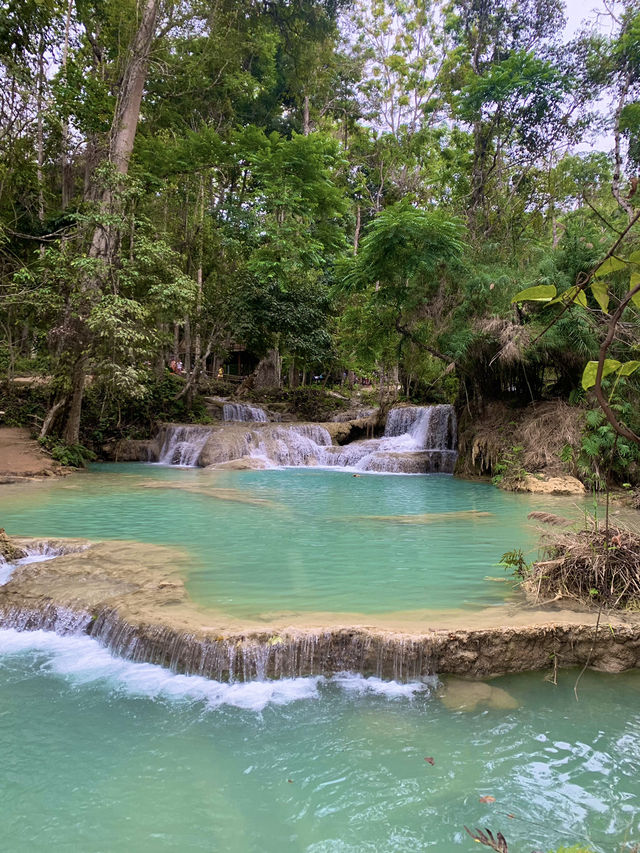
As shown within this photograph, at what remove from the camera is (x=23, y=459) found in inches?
516

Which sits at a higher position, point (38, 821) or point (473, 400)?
point (473, 400)

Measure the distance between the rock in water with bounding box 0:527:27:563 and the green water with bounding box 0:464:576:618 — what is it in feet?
3.32

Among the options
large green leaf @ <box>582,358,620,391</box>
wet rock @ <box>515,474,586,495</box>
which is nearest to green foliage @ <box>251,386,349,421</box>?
wet rock @ <box>515,474,586,495</box>

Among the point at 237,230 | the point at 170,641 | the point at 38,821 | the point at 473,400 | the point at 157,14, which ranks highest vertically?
the point at 157,14

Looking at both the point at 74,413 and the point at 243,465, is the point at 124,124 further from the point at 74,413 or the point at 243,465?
the point at 243,465

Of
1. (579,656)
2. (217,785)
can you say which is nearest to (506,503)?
(579,656)

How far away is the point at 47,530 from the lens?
7.33 m

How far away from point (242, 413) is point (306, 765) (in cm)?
1800

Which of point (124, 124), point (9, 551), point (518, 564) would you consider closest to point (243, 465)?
point (124, 124)

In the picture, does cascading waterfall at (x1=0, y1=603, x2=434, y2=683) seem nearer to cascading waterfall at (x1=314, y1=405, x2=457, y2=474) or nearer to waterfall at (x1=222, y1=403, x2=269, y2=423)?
cascading waterfall at (x1=314, y1=405, x2=457, y2=474)

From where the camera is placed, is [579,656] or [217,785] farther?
[579,656]

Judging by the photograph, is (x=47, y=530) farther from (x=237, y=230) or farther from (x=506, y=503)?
(x=237, y=230)

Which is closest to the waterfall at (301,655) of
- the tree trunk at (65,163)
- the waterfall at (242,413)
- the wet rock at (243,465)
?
the wet rock at (243,465)

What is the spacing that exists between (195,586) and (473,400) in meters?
11.0
